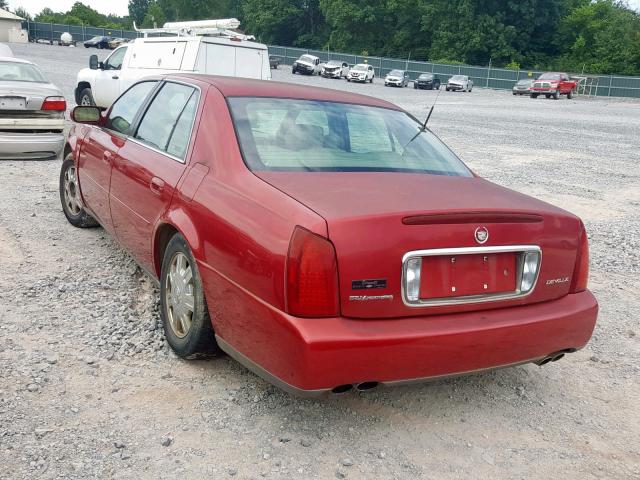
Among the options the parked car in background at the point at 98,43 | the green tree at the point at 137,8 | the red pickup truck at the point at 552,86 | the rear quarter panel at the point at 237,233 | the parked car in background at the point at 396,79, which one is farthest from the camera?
the green tree at the point at 137,8

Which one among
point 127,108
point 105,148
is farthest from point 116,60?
point 105,148

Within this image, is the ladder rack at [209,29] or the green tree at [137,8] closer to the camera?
the ladder rack at [209,29]

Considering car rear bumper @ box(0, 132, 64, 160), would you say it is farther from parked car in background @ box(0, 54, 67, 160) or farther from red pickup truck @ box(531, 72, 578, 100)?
red pickup truck @ box(531, 72, 578, 100)

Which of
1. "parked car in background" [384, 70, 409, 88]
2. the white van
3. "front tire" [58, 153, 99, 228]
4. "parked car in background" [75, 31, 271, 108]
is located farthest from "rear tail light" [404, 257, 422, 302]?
"parked car in background" [384, 70, 409, 88]

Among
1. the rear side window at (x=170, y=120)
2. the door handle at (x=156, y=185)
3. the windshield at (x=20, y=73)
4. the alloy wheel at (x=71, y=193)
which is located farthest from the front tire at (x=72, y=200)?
the windshield at (x=20, y=73)

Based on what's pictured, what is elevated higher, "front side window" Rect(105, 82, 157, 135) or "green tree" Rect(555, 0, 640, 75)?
"green tree" Rect(555, 0, 640, 75)

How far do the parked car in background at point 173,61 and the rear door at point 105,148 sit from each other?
7266mm

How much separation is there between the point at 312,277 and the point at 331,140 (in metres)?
1.30

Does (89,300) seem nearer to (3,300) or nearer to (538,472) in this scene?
(3,300)

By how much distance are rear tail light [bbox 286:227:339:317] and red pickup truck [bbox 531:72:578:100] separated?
4443 cm

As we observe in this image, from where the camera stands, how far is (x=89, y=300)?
4.45 meters

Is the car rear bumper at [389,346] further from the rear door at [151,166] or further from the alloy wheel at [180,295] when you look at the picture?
the rear door at [151,166]

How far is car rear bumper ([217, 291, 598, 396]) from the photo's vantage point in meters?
2.66

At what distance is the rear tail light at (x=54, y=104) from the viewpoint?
9094mm
